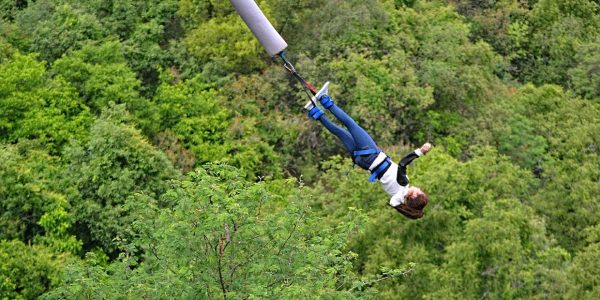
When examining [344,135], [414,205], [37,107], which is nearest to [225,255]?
[344,135]

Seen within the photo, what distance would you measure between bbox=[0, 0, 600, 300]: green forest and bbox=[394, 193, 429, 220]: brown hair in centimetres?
404

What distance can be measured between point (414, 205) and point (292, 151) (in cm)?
1758

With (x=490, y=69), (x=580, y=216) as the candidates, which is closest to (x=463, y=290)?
(x=580, y=216)

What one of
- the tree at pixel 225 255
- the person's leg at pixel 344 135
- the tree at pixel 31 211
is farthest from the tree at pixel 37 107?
the person's leg at pixel 344 135

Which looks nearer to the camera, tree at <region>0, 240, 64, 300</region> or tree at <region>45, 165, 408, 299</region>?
tree at <region>45, 165, 408, 299</region>

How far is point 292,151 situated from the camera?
27.3m

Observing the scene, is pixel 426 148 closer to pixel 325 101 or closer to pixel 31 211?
pixel 325 101

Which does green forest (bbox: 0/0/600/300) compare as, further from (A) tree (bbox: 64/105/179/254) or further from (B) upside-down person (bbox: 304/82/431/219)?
(B) upside-down person (bbox: 304/82/431/219)

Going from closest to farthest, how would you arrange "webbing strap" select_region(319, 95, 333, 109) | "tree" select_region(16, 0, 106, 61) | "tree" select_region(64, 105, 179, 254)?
1. "webbing strap" select_region(319, 95, 333, 109)
2. "tree" select_region(64, 105, 179, 254)
3. "tree" select_region(16, 0, 106, 61)

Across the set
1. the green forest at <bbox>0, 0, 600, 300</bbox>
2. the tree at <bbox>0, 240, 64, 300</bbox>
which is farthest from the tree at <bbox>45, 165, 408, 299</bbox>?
the tree at <bbox>0, 240, 64, 300</bbox>

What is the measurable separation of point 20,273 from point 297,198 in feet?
18.2

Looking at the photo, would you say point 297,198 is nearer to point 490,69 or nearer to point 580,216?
point 580,216

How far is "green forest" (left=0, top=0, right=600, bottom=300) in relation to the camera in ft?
51.0

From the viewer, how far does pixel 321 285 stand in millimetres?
14562
